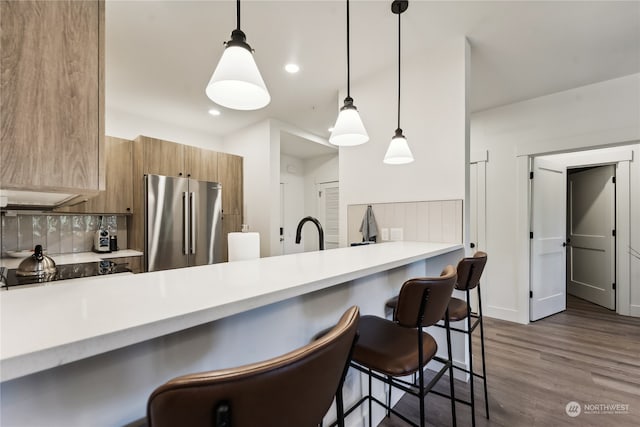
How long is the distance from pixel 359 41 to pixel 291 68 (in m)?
0.71

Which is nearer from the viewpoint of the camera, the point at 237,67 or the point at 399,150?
the point at 237,67

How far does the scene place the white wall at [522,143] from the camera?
2723 millimetres

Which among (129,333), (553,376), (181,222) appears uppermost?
(181,222)

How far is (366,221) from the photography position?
2.64 metres

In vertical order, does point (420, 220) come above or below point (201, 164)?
below

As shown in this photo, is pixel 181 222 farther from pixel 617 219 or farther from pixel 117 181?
pixel 617 219

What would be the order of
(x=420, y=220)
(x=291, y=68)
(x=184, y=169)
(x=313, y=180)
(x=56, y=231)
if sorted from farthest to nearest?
(x=313, y=180) < (x=184, y=169) < (x=56, y=231) < (x=291, y=68) < (x=420, y=220)

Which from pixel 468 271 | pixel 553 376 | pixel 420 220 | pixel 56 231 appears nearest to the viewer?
pixel 468 271

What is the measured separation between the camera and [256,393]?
0.45 m

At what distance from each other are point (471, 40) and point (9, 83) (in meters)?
2.78

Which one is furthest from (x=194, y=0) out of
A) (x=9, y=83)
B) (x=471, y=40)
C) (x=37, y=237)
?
(x=37, y=237)

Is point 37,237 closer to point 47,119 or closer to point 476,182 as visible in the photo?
point 47,119

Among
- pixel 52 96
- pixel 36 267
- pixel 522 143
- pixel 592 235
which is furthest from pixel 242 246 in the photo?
pixel 592 235

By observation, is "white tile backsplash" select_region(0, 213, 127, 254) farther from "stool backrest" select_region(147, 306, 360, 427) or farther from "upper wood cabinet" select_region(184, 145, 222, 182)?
"stool backrest" select_region(147, 306, 360, 427)
